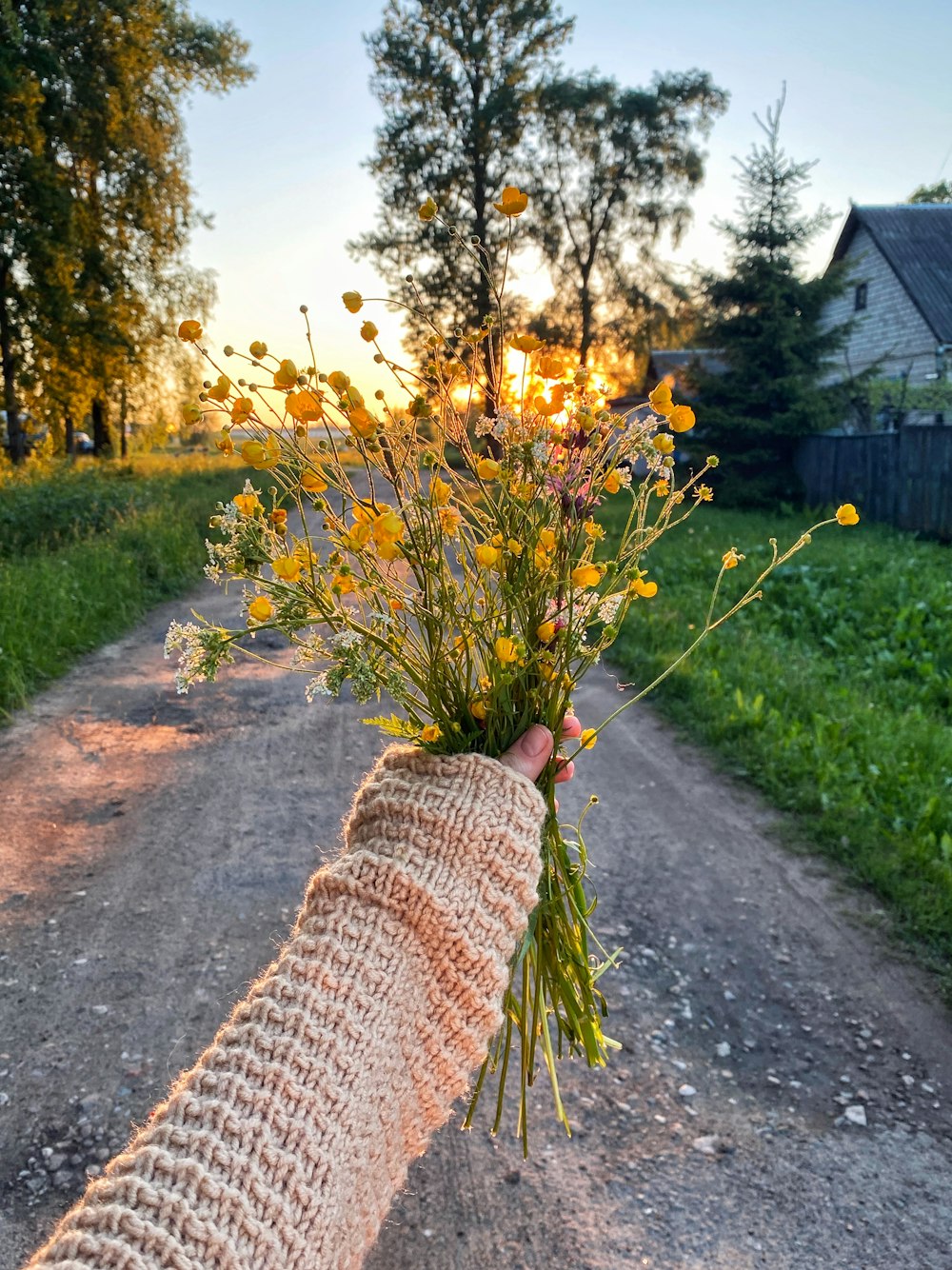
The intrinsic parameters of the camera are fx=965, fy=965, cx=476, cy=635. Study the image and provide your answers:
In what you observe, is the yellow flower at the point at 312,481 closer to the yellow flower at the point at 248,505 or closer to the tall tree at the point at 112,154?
the yellow flower at the point at 248,505

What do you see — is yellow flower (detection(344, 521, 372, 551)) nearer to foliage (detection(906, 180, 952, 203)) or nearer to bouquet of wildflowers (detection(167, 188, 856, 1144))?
bouquet of wildflowers (detection(167, 188, 856, 1144))

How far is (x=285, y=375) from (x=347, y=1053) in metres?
0.96

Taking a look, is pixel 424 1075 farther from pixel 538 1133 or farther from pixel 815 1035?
pixel 815 1035

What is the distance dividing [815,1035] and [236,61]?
74.0 ft

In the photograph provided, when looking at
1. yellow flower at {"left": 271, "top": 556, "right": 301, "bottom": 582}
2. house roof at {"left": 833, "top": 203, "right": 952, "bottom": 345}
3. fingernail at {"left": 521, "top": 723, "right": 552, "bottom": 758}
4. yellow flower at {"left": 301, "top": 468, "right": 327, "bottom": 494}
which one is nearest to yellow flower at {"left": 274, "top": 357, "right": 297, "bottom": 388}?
yellow flower at {"left": 301, "top": 468, "right": 327, "bottom": 494}

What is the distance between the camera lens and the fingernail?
1.62 m

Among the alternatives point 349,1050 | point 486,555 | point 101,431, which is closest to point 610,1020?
point 349,1050

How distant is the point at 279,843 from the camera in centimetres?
419

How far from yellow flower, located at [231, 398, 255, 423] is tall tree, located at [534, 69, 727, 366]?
84.7 ft

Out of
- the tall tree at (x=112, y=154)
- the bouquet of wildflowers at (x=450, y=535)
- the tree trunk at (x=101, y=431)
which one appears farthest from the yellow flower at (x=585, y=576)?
the tree trunk at (x=101, y=431)

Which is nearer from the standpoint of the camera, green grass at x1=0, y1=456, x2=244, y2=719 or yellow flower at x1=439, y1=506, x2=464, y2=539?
Answer: yellow flower at x1=439, y1=506, x2=464, y2=539

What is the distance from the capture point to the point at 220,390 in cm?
145

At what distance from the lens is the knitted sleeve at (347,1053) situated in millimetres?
1089

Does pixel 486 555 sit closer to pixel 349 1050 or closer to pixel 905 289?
pixel 349 1050
